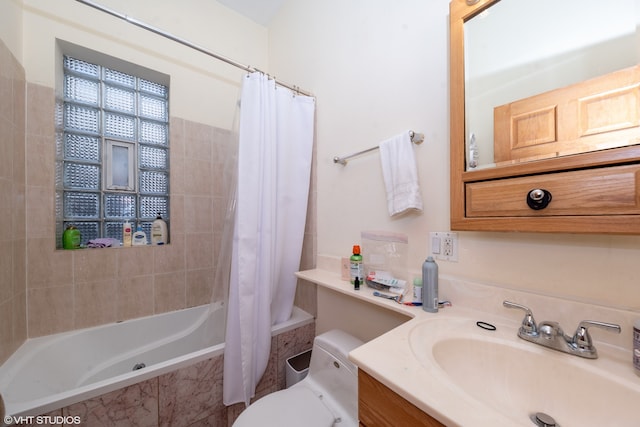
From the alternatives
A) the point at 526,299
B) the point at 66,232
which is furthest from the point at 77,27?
the point at 526,299

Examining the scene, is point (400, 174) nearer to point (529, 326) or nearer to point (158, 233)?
point (529, 326)

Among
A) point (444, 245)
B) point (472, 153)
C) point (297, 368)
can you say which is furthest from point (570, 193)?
point (297, 368)

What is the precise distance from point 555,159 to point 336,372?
3.65 feet

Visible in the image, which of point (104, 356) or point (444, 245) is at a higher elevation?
point (444, 245)

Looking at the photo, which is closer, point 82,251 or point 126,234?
point 82,251

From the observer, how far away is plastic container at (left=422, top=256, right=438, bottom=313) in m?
0.85

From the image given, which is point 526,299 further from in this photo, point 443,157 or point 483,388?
point 443,157

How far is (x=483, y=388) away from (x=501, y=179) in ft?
2.01

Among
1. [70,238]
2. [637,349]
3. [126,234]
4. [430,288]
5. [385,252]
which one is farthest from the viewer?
[126,234]

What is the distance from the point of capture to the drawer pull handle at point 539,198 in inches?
25.3

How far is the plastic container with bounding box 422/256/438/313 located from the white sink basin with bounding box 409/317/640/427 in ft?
0.33

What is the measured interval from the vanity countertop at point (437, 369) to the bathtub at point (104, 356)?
0.97 metres

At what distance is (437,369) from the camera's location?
536mm

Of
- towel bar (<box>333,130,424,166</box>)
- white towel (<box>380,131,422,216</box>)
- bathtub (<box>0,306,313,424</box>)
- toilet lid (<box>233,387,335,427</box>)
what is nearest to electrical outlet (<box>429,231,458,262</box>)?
white towel (<box>380,131,422,216</box>)
